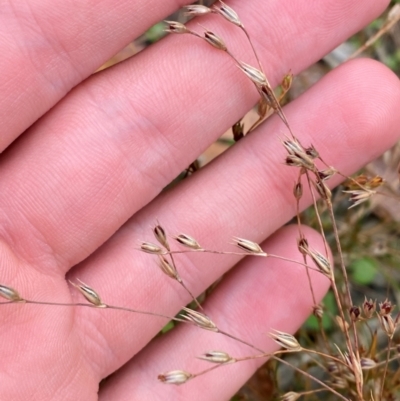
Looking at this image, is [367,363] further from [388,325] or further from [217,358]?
[217,358]

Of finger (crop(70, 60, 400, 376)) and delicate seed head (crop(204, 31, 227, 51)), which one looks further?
finger (crop(70, 60, 400, 376))

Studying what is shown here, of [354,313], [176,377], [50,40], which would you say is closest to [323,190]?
[354,313]

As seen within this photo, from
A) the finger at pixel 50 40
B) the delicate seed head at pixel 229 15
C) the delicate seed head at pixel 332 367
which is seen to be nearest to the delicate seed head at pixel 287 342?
the delicate seed head at pixel 332 367

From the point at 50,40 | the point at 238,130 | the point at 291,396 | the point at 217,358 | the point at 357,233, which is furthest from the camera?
the point at 357,233

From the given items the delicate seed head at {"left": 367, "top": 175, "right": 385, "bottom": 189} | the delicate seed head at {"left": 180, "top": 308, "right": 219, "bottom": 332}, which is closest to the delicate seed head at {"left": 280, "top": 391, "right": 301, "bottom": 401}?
the delicate seed head at {"left": 180, "top": 308, "right": 219, "bottom": 332}

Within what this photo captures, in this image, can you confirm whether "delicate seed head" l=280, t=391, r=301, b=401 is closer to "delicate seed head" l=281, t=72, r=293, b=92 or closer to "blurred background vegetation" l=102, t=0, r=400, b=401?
"blurred background vegetation" l=102, t=0, r=400, b=401

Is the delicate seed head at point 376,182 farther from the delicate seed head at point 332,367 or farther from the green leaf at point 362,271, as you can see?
the green leaf at point 362,271
